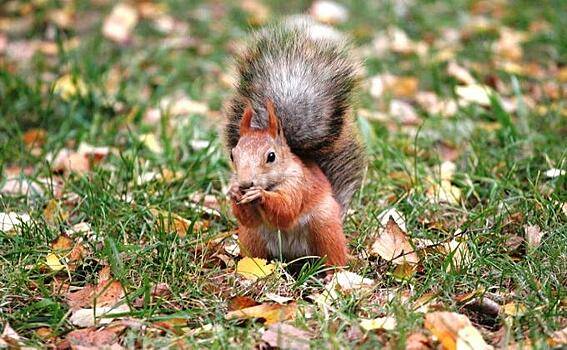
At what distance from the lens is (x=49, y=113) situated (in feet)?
11.4

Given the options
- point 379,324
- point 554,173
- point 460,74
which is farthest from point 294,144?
point 460,74

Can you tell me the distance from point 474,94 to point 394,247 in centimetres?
137

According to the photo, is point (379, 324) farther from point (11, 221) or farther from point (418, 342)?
point (11, 221)

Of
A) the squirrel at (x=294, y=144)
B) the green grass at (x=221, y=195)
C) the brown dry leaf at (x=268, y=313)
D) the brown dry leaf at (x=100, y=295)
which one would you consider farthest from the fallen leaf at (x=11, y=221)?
the brown dry leaf at (x=268, y=313)

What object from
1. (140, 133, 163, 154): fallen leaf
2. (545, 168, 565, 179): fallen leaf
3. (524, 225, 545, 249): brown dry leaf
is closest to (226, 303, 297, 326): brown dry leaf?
(524, 225, 545, 249): brown dry leaf

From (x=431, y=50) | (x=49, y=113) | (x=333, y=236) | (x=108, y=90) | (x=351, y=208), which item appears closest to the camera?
(x=333, y=236)

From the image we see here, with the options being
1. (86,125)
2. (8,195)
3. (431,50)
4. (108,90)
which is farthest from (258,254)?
(431,50)

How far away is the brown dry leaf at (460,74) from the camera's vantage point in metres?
3.85

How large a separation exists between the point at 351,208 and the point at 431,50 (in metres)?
1.79

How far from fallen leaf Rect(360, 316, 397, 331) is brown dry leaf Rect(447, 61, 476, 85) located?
6.72 ft

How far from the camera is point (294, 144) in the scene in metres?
2.36

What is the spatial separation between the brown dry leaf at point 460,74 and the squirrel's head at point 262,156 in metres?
1.79

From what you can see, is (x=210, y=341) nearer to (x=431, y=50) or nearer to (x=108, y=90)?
(x=108, y=90)

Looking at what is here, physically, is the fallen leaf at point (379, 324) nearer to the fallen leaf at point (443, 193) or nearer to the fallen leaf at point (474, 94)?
the fallen leaf at point (443, 193)
